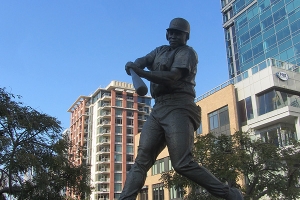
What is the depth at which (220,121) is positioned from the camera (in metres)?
36.1

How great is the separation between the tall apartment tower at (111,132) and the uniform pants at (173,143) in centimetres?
6985

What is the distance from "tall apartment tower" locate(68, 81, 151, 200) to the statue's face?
229 feet

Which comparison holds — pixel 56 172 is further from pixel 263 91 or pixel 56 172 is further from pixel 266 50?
pixel 266 50

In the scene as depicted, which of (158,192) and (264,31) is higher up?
(264,31)

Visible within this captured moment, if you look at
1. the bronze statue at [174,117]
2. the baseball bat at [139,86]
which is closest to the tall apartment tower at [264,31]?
the bronze statue at [174,117]

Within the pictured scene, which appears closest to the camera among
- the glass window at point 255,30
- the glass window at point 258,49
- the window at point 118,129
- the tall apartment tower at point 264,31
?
the tall apartment tower at point 264,31

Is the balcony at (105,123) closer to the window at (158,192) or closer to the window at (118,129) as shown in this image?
the window at (118,129)

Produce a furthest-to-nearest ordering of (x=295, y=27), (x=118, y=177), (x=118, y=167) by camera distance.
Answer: (x=118, y=167) → (x=118, y=177) → (x=295, y=27)

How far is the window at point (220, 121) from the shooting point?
35.2 metres

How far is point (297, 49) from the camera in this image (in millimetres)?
41219

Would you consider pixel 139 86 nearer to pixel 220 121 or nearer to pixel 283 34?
pixel 220 121

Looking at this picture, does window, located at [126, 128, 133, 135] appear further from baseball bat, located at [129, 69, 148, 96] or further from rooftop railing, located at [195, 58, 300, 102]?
baseball bat, located at [129, 69, 148, 96]

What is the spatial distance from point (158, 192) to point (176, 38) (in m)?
40.4

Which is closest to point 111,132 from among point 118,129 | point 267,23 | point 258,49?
point 118,129
